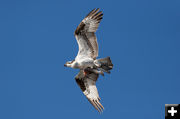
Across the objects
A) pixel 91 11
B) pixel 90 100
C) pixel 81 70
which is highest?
pixel 91 11

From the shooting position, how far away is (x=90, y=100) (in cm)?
1684

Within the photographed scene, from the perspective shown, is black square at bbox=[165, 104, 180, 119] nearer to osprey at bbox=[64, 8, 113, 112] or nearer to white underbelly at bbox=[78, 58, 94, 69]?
osprey at bbox=[64, 8, 113, 112]

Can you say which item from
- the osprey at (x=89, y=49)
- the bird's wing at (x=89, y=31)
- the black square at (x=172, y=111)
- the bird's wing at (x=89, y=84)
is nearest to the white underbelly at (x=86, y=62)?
the osprey at (x=89, y=49)

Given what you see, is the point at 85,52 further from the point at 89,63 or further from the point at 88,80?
the point at 88,80

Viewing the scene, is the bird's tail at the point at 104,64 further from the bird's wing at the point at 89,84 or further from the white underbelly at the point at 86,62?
the bird's wing at the point at 89,84

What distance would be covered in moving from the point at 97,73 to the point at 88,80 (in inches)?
54.3

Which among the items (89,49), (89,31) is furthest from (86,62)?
(89,31)

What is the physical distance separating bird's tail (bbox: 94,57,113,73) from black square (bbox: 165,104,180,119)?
548cm

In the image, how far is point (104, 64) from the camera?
15516mm

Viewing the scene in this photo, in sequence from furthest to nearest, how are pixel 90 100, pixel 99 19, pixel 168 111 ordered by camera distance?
pixel 90 100
pixel 99 19
pixel 168 111

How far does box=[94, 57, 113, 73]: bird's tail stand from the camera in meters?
A: 15.5

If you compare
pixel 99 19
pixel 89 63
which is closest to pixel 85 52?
pixel 89 63

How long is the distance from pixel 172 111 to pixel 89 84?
7.26 meters

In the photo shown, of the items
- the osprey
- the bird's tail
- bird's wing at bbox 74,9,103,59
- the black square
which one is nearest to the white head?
the osprey
